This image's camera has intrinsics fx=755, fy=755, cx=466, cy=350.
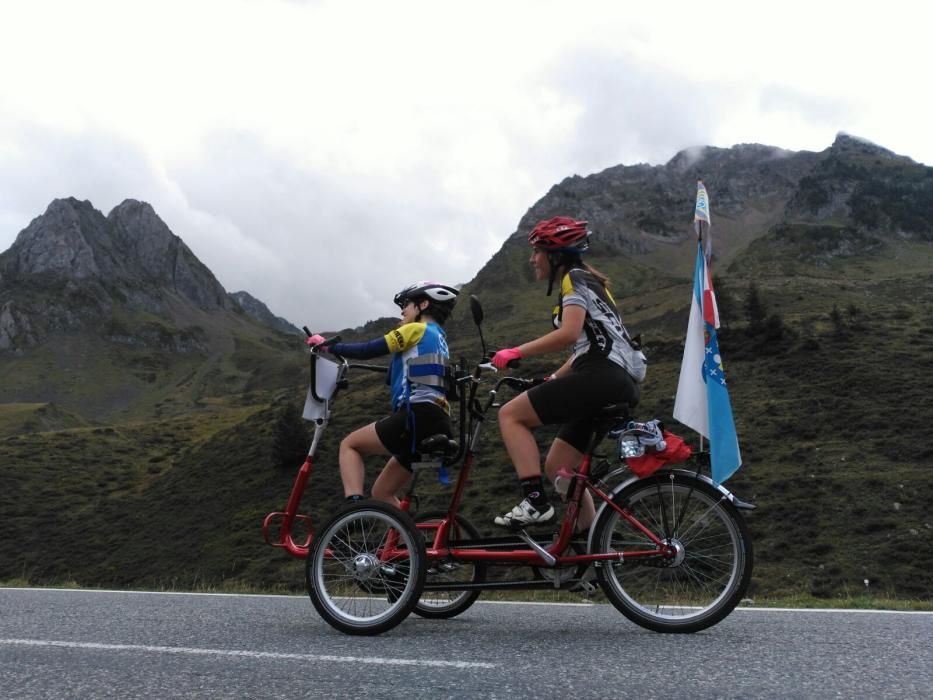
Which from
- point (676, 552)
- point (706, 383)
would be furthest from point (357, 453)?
point (706, 383)

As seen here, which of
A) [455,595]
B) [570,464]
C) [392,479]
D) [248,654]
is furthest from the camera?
[455,595]

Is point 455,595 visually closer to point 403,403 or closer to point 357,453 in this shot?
point 357,453

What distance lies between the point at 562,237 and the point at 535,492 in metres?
1.58

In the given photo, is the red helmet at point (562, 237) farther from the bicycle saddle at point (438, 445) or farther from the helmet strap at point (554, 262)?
the bicycle saddle at point (438, 445)

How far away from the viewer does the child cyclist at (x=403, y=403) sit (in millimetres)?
4883

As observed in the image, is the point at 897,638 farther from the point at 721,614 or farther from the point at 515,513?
the point at 515,513

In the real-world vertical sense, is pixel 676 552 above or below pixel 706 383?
below

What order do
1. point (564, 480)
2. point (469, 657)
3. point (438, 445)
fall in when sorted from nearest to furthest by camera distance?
point (469, 657) → point (564, 480) → point (438, 445)

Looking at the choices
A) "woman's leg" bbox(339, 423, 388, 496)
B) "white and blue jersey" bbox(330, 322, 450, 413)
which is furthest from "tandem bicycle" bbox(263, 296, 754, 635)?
"woman's leg" bbox(339, 423, 388, 496)

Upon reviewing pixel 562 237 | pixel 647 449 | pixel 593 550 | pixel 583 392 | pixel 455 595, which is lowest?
pixel 455 595

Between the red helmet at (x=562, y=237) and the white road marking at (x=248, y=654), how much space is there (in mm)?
2485

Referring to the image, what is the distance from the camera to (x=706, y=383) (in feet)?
15.6

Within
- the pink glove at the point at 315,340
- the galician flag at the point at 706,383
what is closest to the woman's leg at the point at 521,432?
the galician flag at the point at 706,383

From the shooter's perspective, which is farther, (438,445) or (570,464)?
(438,445)
